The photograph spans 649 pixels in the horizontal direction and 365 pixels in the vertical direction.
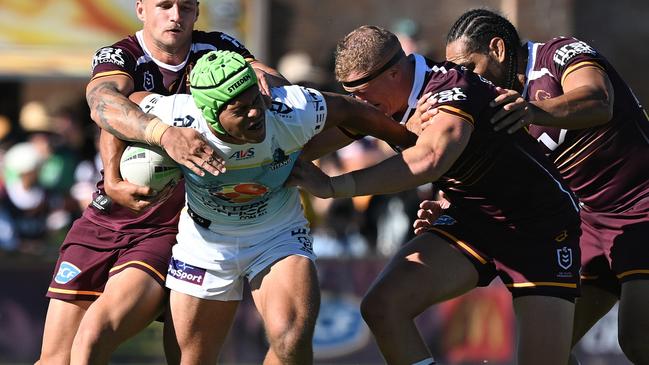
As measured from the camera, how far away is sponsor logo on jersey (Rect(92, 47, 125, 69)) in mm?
6684

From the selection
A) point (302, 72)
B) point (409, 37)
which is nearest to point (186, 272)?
point (409, 37)

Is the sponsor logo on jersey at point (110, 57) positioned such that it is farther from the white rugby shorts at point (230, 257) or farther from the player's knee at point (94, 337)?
the player's knee at point (94, 337)

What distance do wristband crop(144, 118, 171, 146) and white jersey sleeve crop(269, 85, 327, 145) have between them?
1.83 feet

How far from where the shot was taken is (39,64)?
51.9 ft

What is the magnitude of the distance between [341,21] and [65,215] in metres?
5.68

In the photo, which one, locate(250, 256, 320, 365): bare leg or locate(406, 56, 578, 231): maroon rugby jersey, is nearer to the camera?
locate(250, 256, 320, 365): bare leg

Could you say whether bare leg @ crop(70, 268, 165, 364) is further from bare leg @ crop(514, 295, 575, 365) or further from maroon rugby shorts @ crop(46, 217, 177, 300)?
bare leg @ crop(514, 295, 575, 365)

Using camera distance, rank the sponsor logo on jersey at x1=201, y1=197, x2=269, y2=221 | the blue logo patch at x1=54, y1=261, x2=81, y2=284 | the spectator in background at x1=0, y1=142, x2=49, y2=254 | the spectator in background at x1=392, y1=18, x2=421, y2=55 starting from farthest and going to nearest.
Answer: the spectator in background at x1=392, y1=18, x2=421, y2=55 → the spectator in background at x1=0, y1=142, x2=49, y2=254 → the blue logo patch at x1=54, y1=261, x2=81, y2=284 → the sponsor logo on jersey at x1=201, y1=197, x2=269, y2=221

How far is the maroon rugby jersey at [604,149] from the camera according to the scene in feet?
22.9

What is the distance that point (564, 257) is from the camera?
6621mm

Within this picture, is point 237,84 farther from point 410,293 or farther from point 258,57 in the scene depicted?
point 258,57

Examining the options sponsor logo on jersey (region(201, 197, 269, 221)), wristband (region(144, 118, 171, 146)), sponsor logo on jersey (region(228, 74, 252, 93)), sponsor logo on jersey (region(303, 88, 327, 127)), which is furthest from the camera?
sponsor logo on jersey (region(201, 197, 269, 221))

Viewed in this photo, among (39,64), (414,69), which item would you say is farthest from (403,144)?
(39,64)

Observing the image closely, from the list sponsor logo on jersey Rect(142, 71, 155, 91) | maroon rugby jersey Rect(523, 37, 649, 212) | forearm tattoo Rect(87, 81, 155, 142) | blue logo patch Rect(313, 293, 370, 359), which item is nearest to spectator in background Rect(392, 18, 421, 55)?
blue logo patch Rect(313, 293, 370, 359)
